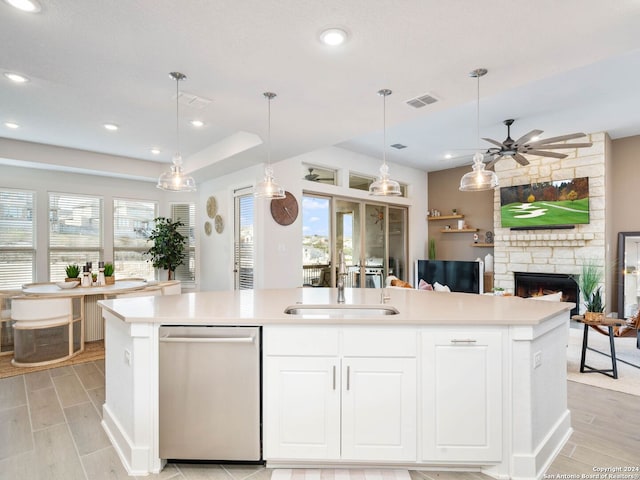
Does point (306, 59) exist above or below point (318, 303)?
above

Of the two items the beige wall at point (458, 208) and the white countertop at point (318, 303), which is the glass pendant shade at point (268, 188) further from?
the beige wall at point (458, 208)

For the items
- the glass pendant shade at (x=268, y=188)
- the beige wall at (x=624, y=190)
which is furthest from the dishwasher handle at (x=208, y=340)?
the beige wall at (x=624, y=190)

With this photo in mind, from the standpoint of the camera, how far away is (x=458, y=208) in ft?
24.5

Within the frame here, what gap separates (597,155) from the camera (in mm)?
5305

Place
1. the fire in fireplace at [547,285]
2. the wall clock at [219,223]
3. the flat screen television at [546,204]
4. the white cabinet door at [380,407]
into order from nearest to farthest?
the white cabinet door at [380,407] → the flat screen television at [546,204] → the fire in fireplace at [547,285] → the wall clock at [219,223]

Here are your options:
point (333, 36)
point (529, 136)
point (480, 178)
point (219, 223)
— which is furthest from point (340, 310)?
point (219, 223)

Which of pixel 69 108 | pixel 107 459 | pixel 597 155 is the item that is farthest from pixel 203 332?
pixel 597 155

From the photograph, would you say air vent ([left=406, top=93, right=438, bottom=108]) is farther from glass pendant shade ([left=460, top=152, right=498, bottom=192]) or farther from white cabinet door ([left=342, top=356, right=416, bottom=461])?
white cabinet door ([left=342, top=356, right=416, bottom=461])

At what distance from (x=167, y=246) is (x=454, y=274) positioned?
543 cm

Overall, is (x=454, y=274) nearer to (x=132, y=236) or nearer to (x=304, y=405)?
(x=304, y=405)

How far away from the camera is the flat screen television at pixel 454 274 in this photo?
21.3ft

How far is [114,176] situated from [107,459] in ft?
17.2

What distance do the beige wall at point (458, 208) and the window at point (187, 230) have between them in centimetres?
515

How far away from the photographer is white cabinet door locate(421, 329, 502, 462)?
1877 millimetres
